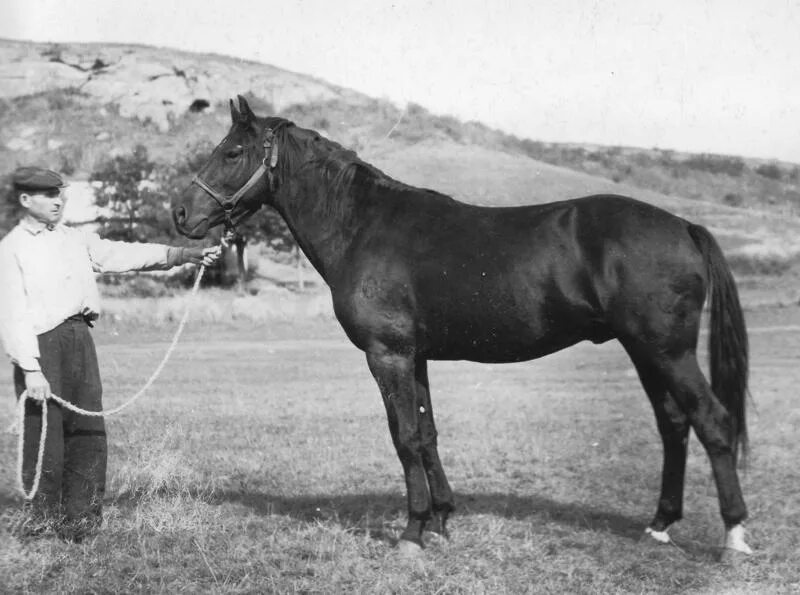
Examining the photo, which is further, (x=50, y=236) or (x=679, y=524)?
(x=679, y=524)

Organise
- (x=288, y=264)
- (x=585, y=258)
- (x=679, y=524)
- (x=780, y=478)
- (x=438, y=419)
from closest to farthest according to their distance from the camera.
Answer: (x=585, y=258) → (x=679, y=524) → (x=780, y=478) → (x=438, y=419) → (x=288, y=264)

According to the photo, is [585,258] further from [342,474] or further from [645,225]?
[342,474]

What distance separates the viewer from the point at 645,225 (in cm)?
547

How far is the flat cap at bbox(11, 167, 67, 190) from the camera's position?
554cm

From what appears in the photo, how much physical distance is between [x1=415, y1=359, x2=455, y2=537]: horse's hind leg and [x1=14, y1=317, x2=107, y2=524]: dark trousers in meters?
2.34

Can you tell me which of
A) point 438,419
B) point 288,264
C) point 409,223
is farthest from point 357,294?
point 288,264

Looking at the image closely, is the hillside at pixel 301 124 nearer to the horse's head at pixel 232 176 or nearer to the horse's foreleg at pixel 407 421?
the horse's head at pixel 232 176

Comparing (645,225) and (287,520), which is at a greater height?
(645,225)

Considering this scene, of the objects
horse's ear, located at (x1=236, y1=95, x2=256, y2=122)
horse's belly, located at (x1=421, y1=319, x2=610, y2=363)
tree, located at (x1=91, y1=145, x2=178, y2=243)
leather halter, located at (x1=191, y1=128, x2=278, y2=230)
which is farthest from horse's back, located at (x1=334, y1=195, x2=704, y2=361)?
tree, located at (x1=91, y1=145, x2=178, y2=243)

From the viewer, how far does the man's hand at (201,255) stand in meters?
6.28

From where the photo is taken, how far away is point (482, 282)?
18.4 ft

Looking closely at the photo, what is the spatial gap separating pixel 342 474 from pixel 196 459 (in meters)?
1.56

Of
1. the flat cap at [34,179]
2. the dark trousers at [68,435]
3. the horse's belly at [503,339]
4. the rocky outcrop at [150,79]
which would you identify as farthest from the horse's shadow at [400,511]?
the rocky outcrop at [150,79]

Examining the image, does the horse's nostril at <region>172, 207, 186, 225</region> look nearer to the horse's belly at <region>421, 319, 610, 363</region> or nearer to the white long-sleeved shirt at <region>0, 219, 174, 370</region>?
the white long-sleeved shirt at <region>0, 219, 174, 370</region>
